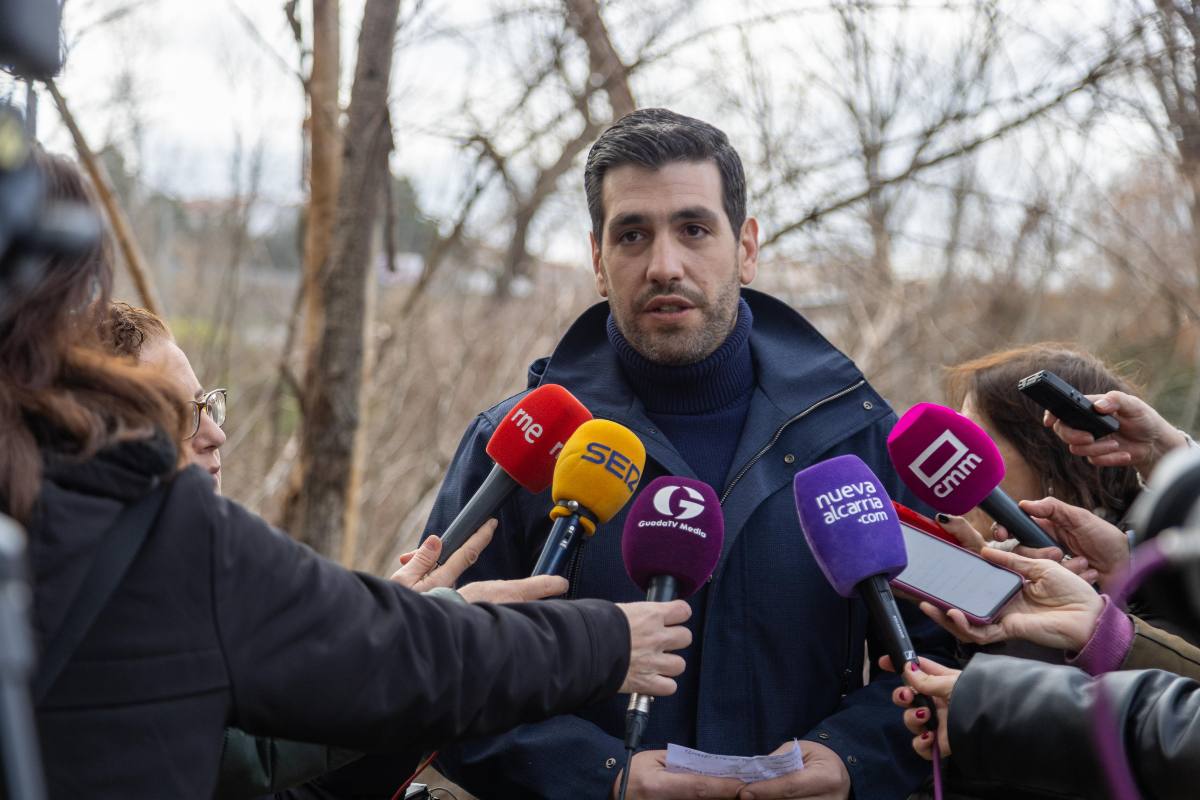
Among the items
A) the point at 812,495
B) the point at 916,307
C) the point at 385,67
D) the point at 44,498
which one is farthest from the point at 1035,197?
the point at 44,498

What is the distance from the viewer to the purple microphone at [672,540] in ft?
8.30

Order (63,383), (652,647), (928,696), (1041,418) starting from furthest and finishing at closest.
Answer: (1041,418) → (928,696) → (652,647) → (63,383)

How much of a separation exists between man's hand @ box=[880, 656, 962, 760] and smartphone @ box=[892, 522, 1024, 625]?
18 cm

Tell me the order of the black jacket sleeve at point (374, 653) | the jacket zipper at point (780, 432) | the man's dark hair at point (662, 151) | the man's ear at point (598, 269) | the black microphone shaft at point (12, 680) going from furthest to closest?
the man's ear at point (598, 269), the man's dark hair at point (662, 151), the jacket zipper at point (780, 432), the black jacket sleeve at point (374, 653), the black microphone shaft at point (12, 680)

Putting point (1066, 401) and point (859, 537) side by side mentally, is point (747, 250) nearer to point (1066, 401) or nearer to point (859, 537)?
point (1066, 401)

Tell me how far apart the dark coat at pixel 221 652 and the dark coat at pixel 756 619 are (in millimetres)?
738

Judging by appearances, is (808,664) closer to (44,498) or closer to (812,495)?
(812,495)

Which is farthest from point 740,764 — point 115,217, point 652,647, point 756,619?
point 115,217

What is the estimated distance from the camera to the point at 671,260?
328 centimetres

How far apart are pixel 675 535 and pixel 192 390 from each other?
1.21m

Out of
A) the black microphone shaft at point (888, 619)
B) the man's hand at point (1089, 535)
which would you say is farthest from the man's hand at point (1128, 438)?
the black microphone shaft at point (888, 619)

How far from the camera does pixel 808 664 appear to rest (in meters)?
2.94

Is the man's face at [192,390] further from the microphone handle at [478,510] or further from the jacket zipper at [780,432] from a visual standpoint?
the jacket zipper at [780,432]

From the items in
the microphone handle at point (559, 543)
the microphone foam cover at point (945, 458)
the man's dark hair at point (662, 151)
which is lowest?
the microphone handle at point (559, 543)
